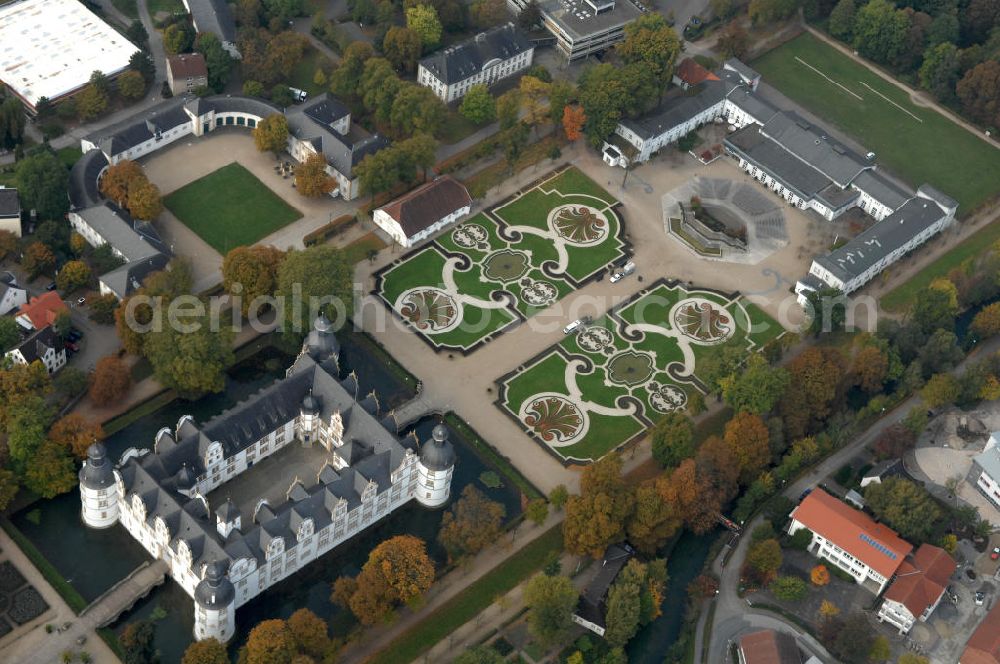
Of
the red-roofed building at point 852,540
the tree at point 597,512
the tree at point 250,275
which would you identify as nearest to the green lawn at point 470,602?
A: the tree at point 597,512

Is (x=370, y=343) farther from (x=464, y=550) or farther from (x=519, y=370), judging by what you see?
(x=464, y=550)

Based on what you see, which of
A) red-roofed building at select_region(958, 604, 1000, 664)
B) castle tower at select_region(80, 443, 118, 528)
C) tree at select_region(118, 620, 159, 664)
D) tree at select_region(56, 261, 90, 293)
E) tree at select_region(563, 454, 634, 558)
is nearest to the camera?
tree at select_region(118, 620, 159, 664)

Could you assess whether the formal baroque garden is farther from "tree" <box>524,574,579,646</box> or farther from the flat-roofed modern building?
the flat-roofed modern building

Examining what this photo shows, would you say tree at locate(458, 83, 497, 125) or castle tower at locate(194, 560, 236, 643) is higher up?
tree at locate(458, 83, 497, 125)

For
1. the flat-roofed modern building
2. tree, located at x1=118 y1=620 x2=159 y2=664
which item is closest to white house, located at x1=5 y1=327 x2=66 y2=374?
tree, located at x1=118 y1=620 x2=159 y2=664

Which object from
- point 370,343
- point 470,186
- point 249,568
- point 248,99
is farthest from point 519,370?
point 248,99

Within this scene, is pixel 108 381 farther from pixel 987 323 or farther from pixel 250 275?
pixel 987 323

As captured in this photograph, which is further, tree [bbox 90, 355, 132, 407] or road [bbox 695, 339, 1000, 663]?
tree [bbox 90, 355, 132, 407]

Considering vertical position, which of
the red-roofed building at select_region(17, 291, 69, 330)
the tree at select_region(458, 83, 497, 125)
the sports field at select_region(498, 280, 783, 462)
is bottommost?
the sports field at select_region(498, 280, 783, 462)

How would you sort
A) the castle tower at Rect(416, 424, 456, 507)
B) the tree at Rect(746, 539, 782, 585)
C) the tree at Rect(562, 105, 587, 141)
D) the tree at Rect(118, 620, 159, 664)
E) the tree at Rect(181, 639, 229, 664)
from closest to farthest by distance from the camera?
the tree at Rect(181, 639, 229, 664) → the tree at Rect(118, 620, 159, 664) → the castle tower at Rect(416, 424, 456, 507) → the tree at Rect(746, 539, 782, 585) → the tree at Rect(562, 105, 587, 141)
